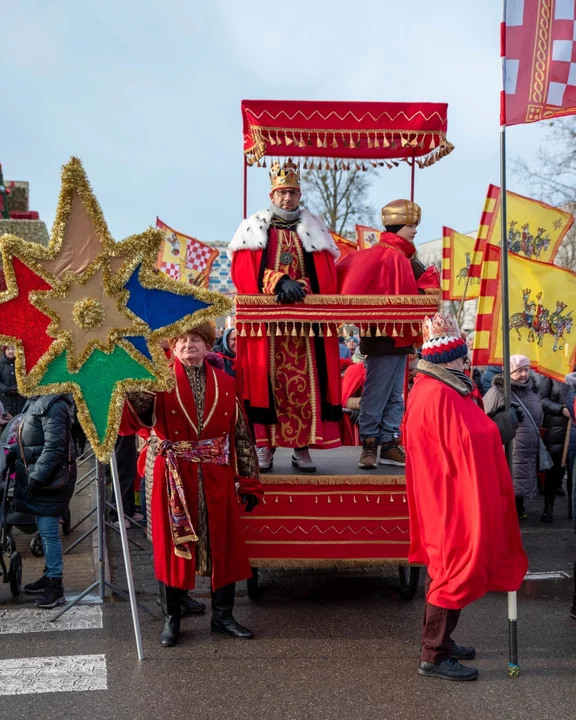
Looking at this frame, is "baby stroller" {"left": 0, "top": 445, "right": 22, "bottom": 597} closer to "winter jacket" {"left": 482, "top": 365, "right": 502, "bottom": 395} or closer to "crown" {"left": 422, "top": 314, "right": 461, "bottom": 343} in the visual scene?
"crown" {"left": 422, "top": 314, "right": 461, "bottom": 343}

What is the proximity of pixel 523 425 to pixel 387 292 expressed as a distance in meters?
3.09

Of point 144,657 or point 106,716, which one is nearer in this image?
point 106,716

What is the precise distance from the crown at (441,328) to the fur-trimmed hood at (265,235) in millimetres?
1667

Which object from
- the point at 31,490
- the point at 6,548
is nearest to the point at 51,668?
the point at 31,490

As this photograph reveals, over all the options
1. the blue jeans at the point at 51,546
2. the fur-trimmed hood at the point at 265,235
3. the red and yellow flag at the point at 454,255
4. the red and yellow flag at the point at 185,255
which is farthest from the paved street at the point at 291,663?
the red and yellow flag at the point at 185,255

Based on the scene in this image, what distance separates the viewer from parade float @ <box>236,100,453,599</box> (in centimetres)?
569

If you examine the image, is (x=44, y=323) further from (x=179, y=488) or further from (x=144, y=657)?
(x=144, y=657)

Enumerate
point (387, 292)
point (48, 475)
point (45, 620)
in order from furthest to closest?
point (387, 292)
point (48, 475)
point (45, 620)

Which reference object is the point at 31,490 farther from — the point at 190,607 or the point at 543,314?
the point at 543,314

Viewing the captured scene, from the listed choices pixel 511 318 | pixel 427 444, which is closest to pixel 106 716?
pixel 427 444

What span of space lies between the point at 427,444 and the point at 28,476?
9.78ft

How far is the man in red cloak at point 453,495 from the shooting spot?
4.26 m

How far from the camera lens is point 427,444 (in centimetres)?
438

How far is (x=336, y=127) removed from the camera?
6137 millimetres
